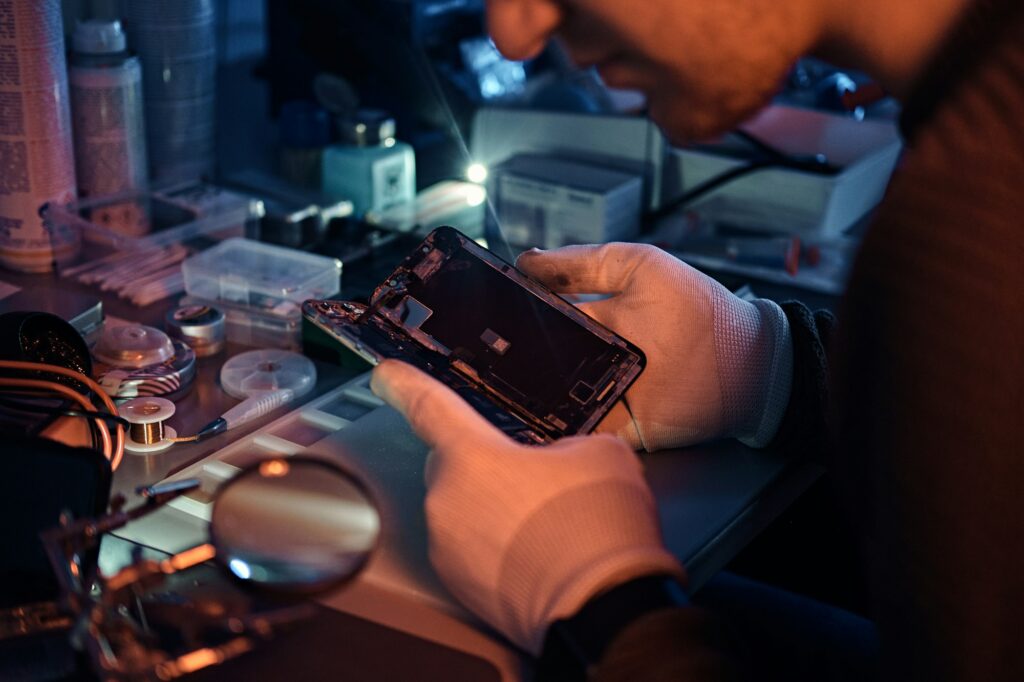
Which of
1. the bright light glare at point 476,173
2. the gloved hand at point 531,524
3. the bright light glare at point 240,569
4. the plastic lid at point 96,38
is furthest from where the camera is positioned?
the bright light glare at point 476,173

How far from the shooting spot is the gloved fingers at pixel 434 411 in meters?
0.73

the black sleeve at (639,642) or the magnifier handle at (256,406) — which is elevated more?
the black sleeve at (639,642)

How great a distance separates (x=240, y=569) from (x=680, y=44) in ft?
1.36

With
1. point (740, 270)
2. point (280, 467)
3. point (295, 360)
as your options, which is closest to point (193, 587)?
point (280, 467)

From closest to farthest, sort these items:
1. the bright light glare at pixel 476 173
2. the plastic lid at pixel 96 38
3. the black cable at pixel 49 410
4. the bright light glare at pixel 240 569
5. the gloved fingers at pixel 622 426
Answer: the bright light glare at pixel 240 569 < the black cable at pixel 49 410 < the gloved fingers at pixel 622 426 < the plastic lid at pixel 96 38 < the bright light glare at pixel 476 173

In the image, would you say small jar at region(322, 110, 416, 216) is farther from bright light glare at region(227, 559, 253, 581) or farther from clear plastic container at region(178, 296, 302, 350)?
bright light glare at region(227, 559, 253, 581)

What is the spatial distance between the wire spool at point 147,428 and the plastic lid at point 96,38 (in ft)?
1.51

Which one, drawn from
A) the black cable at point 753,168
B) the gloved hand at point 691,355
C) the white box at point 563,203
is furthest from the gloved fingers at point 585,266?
the black cable at point 753,168

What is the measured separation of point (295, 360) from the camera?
1.03 meters

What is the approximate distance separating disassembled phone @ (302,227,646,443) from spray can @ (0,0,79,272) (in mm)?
454

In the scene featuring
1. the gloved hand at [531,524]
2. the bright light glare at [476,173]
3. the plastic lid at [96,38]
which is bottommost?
the bright light glare at [476,173]

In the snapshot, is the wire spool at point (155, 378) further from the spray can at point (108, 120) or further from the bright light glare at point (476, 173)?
the bright light glare at point (476, 173)

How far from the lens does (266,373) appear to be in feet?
3.29

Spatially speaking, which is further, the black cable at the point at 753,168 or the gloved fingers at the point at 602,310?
the black cable at the point at 753,168
